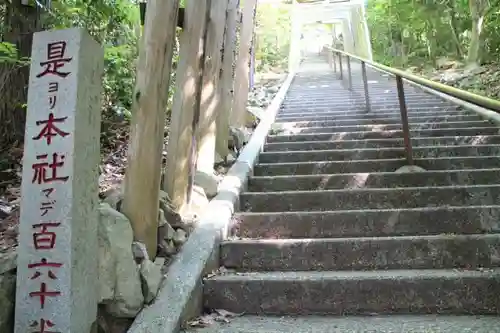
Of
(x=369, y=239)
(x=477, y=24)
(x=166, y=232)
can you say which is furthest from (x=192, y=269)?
(x=477, y=24)

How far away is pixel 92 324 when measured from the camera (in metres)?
2.21

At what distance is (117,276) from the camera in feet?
7.72

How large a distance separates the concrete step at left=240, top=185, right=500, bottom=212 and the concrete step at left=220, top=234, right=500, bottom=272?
69 centimetres

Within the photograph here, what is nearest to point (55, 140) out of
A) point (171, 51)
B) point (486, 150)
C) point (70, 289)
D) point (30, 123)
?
point (30, 123)

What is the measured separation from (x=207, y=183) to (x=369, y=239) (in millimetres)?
1464

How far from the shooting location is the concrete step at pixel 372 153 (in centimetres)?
452

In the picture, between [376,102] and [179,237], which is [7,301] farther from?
[376,102]

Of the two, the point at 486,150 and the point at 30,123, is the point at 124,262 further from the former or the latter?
the point at 486,150

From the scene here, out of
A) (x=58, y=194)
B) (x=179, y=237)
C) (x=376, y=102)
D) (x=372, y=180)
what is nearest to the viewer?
(x=58, y=194)

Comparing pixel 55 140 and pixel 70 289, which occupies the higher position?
pixel 55 140

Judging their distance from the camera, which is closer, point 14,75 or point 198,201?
point 198,201

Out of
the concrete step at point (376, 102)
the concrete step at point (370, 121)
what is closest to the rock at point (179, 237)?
the concrete step at point (370, 121)

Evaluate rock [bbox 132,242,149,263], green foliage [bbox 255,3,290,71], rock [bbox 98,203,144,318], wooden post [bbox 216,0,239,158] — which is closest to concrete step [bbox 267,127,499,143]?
wooden post [bbox 216,0,239,158]

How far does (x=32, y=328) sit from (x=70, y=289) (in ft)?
0.80
